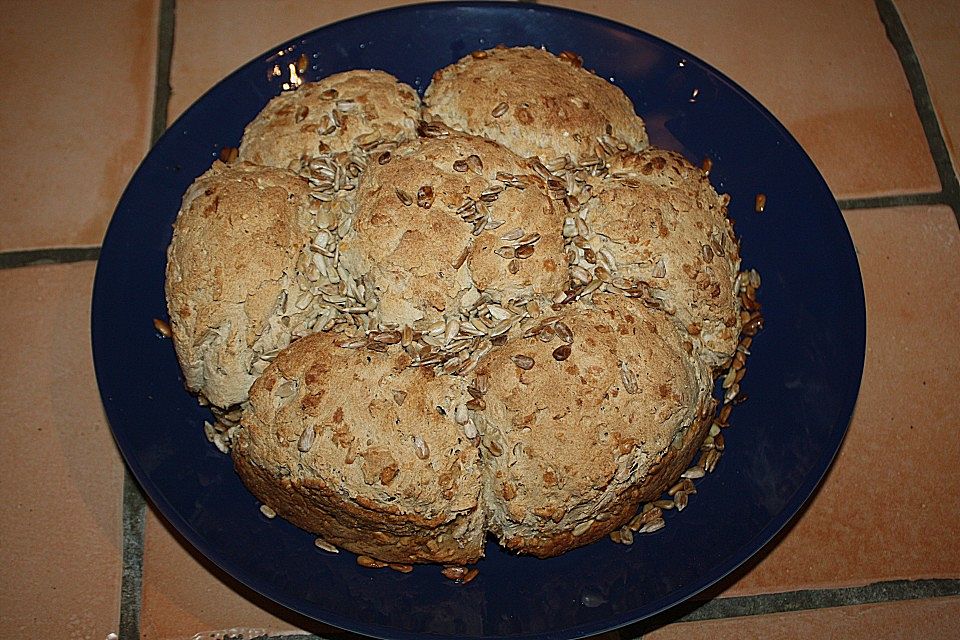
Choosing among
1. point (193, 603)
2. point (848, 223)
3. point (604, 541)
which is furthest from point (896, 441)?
point (193, 603)

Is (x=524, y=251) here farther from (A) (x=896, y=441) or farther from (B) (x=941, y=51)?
(B) (x=941, y=51)

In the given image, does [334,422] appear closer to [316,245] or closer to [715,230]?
[316,245]

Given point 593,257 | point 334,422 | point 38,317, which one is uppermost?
point 593,257

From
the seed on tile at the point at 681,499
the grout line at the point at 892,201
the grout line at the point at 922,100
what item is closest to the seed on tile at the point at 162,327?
the seed on tile at the point at 681,499

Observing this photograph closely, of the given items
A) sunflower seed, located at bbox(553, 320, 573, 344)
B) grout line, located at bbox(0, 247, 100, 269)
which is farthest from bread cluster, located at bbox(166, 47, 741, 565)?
grout line, located at bbox(0, 247, 100, 269)

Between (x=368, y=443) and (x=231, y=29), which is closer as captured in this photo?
(x=368, y=443)

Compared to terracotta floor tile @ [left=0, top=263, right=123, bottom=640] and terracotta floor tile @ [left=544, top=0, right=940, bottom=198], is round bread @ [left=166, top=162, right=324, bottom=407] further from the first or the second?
terracotta floor tile @ [left=544, top=0, right=940, bottom=198]

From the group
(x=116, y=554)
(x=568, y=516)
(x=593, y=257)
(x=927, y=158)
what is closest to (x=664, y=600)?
(x=568, y=516)

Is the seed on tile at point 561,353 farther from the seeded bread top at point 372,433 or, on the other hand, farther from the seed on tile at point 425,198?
the seed on tile at point 425,198
